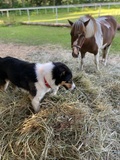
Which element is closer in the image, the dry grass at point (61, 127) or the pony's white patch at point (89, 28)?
the dry grass at point (61, 127)

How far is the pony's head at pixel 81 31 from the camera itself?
3370mm

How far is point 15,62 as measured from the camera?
2.72 metres

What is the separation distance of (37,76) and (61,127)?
67cm

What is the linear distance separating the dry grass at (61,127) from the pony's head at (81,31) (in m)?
0.86

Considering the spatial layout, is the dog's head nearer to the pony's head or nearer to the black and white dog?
the black and white dog

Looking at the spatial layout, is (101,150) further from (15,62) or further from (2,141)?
(15,62)

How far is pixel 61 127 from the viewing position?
221 cm

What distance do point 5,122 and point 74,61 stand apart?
8.71ft

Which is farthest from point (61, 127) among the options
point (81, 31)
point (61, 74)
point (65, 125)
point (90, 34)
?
point (90, 34)

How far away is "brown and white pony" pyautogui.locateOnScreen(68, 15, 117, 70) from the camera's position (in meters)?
3.40

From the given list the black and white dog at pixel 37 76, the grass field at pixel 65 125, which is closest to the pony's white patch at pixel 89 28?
the grass field at pixel 65 125

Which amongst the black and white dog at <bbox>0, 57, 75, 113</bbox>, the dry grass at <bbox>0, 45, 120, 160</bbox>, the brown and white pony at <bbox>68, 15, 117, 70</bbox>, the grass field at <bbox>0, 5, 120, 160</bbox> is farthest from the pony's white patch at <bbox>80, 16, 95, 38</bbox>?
the black and white dog at <bbox>0, 57, 75, 113</bbox>

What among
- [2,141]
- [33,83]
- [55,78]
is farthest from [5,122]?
[55,78]

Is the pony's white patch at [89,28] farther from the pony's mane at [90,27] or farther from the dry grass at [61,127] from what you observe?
the dry grass at [61,127]
